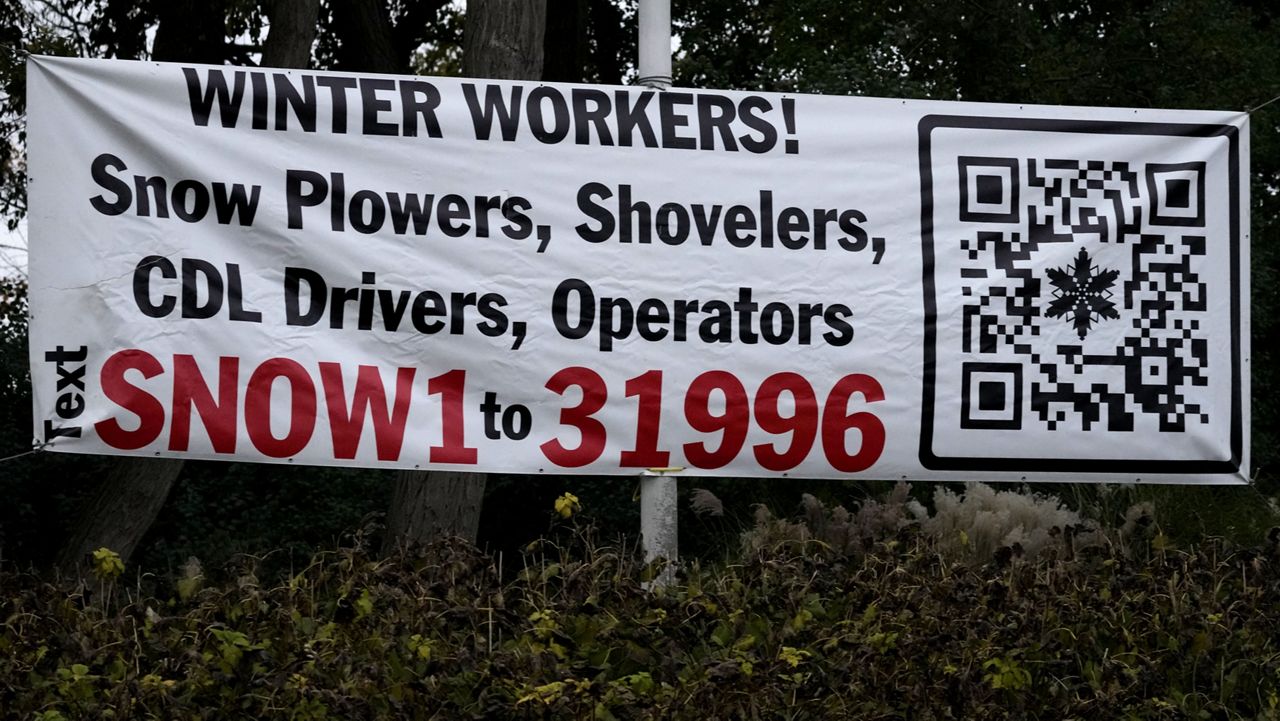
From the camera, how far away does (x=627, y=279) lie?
18.2 ft

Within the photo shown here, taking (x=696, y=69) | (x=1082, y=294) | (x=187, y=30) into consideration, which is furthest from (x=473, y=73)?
(x=696, y=69)

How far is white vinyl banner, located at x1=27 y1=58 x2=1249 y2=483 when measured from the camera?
534cm

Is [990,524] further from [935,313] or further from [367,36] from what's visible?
[367,36]

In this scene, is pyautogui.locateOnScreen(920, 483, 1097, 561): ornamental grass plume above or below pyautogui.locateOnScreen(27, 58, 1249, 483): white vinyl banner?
below

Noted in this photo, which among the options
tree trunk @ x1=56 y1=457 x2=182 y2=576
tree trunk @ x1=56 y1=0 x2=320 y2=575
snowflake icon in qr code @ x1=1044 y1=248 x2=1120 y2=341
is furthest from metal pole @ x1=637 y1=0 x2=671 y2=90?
tree trunk @ x1=56 y1=457 x2=182 y2=576

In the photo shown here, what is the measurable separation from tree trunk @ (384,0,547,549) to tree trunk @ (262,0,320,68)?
186cm

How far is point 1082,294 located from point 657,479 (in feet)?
5.65

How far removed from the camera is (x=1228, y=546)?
589 cm

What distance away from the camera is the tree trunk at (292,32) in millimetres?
9422

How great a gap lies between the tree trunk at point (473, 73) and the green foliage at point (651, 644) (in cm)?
248

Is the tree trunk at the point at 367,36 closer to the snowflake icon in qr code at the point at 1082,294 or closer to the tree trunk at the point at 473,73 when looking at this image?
the tree trunk at the point at 473,73

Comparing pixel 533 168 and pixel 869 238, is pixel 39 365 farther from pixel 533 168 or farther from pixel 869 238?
pixel 869 238

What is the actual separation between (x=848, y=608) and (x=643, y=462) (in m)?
0.93

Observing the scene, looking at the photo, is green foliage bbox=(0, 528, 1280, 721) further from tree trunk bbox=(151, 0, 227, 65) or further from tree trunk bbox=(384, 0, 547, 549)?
tree trunk bbox=(151, 0, 227, 65)
